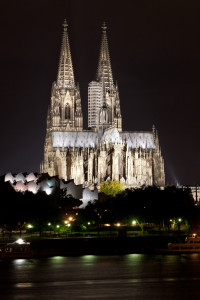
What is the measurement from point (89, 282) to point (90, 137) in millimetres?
130001

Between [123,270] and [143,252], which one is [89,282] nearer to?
[123,270]

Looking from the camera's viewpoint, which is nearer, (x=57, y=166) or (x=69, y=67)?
(x=57, y=166)

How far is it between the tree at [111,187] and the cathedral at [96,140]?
15.1 feet

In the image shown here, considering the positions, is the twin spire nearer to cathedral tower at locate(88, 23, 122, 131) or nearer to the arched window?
cathedral tower at locate(88, 23, 122, 131)

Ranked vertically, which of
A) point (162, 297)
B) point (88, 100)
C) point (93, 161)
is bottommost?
point (162, 297)

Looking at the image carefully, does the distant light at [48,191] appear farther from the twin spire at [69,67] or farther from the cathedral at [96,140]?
the twin spire at [69,67]

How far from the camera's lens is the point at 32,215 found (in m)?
71.3

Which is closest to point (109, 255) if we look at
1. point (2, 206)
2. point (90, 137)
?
point (2, 206)

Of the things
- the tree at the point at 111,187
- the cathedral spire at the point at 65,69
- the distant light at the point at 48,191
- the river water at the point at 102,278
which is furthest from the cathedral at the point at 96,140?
the river water at the point at 102,278

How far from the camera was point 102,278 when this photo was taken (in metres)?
30.0

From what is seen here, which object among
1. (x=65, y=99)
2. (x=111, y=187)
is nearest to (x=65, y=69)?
(x=65, y=99)

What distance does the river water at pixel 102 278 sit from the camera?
2505 cm

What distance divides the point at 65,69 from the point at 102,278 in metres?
138

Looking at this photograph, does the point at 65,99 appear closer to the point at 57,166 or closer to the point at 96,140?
the point at 96,140
